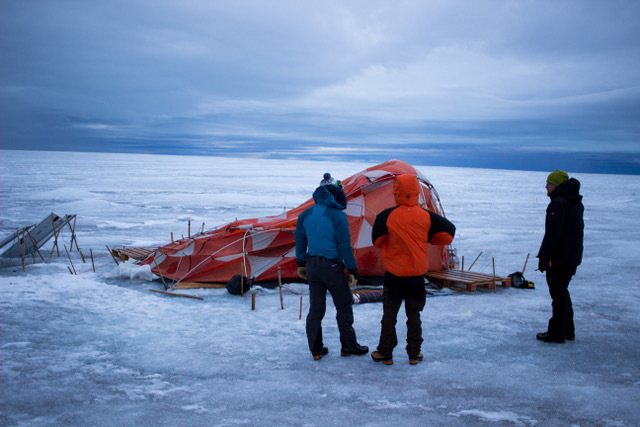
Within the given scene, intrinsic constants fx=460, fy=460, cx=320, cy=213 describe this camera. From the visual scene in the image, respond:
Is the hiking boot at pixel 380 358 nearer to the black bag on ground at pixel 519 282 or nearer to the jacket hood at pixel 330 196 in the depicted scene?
the jacket hood at pixel 330 196

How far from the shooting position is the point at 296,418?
138 inches

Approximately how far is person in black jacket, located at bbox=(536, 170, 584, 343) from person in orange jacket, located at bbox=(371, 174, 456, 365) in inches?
52.3

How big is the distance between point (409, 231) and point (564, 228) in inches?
75.7

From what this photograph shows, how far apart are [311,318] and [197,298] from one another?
302 cm

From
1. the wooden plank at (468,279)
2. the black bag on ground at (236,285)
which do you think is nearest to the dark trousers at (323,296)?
the black bag on ground at (236,285)

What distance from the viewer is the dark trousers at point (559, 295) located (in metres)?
4.91

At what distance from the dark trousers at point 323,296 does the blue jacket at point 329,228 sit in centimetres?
10

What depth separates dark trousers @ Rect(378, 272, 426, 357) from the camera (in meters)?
4.29

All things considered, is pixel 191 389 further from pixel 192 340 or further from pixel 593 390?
pixel 593 390

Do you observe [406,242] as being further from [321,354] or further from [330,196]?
[321,354]

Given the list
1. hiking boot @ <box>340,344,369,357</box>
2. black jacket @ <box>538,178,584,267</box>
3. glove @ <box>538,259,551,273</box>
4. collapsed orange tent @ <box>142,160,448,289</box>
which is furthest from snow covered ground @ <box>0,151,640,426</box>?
black jacket @ <box>538,178,584,267</box>

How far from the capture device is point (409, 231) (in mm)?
4191

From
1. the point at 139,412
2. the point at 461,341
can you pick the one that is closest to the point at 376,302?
the point at 461,341

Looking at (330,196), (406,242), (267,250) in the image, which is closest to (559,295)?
(406,242)
